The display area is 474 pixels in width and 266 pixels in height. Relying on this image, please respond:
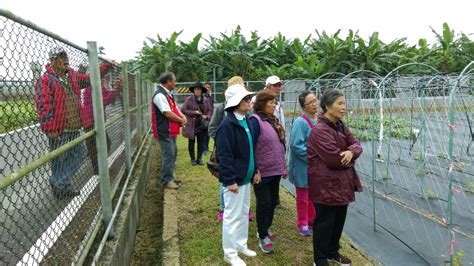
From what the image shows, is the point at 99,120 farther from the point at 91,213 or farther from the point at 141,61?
the point at 141,61

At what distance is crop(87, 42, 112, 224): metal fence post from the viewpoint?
2.95 metres

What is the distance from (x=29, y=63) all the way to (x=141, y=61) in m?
21.3

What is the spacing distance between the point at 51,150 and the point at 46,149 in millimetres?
102

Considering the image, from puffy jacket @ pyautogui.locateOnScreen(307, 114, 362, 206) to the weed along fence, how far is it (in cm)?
181

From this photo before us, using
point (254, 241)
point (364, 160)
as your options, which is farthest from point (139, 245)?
point (364, 160)

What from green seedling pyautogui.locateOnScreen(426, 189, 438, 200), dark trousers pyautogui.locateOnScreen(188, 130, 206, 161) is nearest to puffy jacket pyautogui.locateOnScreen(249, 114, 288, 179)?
green seedling pyautogui.locateOnScreen(426, 189, 438, 200)

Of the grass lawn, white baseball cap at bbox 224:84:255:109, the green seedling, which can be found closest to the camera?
white baseball cap at bbox 224:84:255:109

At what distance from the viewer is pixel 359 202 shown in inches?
224

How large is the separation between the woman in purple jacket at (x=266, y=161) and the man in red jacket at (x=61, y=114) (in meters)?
1.69

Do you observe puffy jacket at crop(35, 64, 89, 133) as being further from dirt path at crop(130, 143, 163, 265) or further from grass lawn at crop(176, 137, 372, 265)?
dirt path at crop(130, 143, 163, 265)

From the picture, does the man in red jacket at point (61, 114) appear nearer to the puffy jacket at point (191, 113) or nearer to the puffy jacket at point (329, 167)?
the puffy jacket at point (329, 167)

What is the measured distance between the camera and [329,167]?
3.18m

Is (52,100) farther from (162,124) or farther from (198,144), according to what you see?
(198,144)

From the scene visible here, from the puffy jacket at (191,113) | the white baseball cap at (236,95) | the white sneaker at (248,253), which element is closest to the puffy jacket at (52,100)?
the white baseball cap at (236,95)
